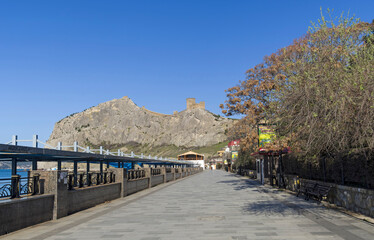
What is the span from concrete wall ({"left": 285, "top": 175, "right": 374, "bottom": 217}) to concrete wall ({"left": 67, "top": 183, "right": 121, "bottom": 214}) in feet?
37.2

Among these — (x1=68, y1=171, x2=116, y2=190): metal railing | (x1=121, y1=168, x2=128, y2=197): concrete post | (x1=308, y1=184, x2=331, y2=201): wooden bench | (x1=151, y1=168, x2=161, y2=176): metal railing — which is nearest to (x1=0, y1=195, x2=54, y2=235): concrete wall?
(x1=68, y1=171, x2=116, y2=190): metal railing

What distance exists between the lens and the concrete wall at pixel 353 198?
1182cm

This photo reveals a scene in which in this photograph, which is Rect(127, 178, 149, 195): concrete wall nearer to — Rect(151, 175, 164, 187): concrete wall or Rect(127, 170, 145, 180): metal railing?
Rect(127, 170, 145, 180): metal railing

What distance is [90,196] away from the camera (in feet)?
52.6

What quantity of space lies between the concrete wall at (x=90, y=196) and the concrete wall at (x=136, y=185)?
8.85 ft

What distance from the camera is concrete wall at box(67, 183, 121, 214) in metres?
14.0

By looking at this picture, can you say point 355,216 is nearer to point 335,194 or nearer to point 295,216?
point 295,216

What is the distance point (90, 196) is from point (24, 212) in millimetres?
5542

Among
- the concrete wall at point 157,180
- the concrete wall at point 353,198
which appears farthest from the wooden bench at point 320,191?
the concrete wall at point 157,180

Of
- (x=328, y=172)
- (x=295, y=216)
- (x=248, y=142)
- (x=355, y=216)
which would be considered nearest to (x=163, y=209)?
(x=295, y=216)

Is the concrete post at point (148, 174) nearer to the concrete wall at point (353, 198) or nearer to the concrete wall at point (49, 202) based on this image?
the concrete wall at point (49, 202)

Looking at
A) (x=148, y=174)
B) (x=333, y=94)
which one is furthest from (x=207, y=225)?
(x=148, y=174)

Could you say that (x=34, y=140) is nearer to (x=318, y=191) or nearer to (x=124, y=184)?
(x=124, y=184)

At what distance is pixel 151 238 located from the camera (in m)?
8.67
